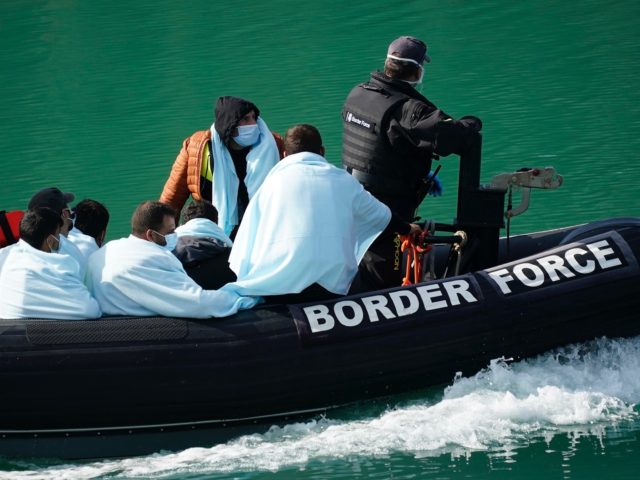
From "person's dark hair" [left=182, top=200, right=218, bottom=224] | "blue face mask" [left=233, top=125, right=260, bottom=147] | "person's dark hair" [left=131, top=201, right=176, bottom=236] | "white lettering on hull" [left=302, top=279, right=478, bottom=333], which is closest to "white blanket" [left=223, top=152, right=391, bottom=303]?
"white lettering on hull" [left=302, top=279, right=478, bottom=333]

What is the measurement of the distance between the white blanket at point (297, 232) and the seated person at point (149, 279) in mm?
189

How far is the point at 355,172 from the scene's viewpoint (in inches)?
248

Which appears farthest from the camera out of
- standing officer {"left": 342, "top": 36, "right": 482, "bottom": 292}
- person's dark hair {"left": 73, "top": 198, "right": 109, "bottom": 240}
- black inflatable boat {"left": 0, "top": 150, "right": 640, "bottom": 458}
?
person's dark hair {"left": 73, "top": 198, "right": 109, "bottom": 240}

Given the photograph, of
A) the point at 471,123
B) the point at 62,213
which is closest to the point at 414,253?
the point at 471,123

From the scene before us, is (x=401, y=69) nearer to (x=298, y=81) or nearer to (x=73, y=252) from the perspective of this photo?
(x=73, y=252)

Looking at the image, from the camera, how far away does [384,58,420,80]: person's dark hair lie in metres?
6.10

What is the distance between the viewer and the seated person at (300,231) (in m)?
5.59

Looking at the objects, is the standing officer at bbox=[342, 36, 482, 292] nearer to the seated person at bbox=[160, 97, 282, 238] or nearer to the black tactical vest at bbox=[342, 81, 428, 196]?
the black tactical vest at bbox=[342, 81, 428, 196]

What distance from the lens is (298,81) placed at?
12.2 m

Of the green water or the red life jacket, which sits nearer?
the red life jacket

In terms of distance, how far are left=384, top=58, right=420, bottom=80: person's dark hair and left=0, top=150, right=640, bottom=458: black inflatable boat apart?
0.60 m

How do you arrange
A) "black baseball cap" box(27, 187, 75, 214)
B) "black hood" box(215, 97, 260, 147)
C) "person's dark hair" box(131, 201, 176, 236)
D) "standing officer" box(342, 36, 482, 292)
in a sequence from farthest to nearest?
"black hood" box(215, 97, 260, 147), "standing officer" box(342, 36, 482, 292), "black baseball cap" box(27, 187, 75, 214), "person's dark hair" box(131, 201, 176, 236)

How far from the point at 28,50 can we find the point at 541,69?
554cm

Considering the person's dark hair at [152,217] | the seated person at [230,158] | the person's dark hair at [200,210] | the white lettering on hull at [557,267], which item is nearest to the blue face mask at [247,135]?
the seated person at [230,158]
